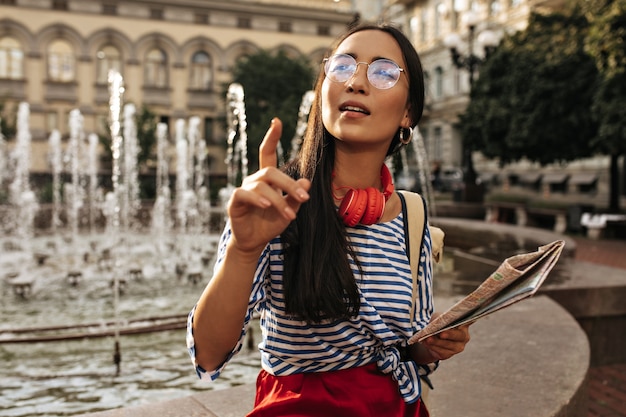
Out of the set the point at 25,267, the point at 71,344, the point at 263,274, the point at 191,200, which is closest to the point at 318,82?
the point at 263,274

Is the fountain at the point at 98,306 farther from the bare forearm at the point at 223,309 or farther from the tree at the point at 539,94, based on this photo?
the tree at the point at 539,94

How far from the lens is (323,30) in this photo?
38.8m

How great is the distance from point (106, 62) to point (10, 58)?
494cm

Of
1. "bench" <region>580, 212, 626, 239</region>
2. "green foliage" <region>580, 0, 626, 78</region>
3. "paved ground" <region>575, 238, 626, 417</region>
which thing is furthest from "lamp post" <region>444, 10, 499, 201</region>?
"paved ground" <region>575, 238, 626, 417</region>

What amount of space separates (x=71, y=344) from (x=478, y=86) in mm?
15258

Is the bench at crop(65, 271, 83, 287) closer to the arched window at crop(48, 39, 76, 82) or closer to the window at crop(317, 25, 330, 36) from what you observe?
the arched window at crop(48, 39, 76, 82)

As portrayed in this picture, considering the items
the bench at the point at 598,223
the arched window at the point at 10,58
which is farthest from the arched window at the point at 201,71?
the bench at the point at 598,223

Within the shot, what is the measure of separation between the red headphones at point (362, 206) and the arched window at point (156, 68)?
36.1 m

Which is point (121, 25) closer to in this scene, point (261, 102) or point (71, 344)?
point (261, 102)

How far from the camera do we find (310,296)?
132 centimetres

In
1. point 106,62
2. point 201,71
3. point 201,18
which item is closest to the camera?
point 106,62

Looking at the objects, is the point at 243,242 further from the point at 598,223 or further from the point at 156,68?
the point at 156,68

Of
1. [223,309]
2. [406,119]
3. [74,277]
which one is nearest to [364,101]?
[406,119]

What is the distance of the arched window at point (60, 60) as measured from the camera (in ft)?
111
